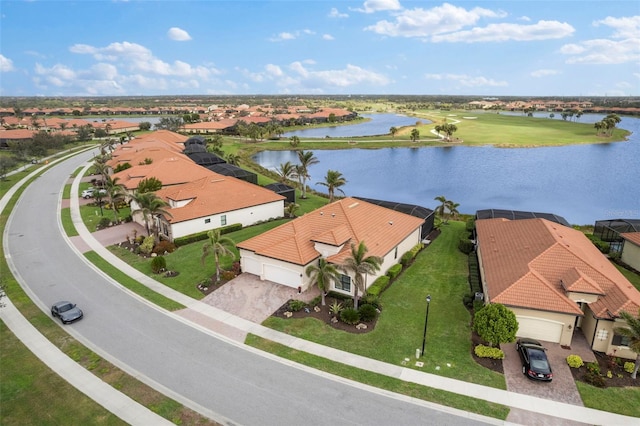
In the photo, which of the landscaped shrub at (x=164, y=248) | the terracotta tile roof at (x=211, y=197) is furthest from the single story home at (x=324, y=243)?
the terracotta tile roof at (x=211, y=197)

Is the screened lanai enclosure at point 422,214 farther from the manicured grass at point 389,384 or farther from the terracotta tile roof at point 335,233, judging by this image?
the manicured grass at point 389,384

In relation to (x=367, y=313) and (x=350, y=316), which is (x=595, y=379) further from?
(x=350, y=316)

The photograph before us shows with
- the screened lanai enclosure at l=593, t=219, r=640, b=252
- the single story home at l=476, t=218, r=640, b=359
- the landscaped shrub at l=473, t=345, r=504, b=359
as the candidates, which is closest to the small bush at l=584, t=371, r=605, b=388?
the single story home at l=476, t=218, r=640, b=359

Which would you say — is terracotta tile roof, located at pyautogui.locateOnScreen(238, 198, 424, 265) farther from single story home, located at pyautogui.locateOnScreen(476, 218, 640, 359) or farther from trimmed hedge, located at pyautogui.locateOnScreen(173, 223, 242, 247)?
trimmed hedge, located at pyautogui.locateOnScreen(173, 223, 242, 247)

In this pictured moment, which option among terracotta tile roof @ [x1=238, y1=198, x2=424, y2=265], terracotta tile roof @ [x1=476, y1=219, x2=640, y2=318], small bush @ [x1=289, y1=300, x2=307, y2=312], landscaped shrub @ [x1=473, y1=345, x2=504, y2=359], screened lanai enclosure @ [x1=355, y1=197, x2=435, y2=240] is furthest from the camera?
screened lanai enclosure @ [x1=355, y1=197, x2=435, y2=240]

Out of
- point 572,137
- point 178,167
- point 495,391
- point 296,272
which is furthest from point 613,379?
point 572,137
